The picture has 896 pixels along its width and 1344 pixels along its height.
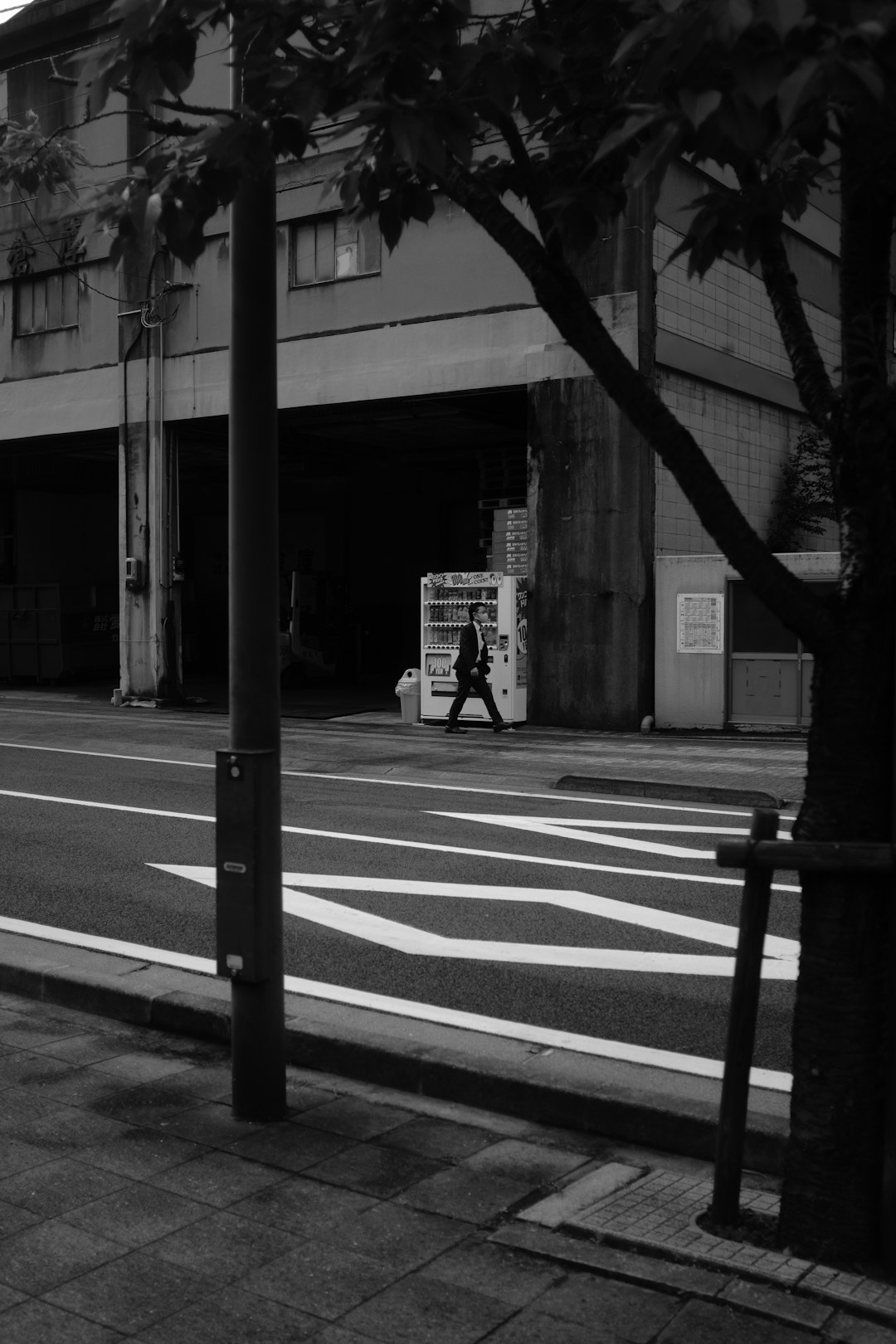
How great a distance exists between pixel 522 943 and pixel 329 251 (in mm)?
17858

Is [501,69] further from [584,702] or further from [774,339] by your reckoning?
[774,339]

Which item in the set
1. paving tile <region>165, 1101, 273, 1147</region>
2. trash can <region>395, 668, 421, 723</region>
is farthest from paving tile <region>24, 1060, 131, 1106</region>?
trash can <region>395, 668, 421, 723</region>

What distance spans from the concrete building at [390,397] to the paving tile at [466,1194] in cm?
1412

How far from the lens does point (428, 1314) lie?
348 centimetres

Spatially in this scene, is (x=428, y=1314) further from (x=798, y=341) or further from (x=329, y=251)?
(x=329, y=251)

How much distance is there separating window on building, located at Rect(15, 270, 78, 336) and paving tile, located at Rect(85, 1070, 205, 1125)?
23483 millimetres

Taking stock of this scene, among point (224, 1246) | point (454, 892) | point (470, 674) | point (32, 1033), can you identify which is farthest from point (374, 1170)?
point (470, 674)

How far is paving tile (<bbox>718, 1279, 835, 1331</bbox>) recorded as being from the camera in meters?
3.43

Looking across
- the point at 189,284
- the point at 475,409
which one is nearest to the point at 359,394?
the point at 475,409

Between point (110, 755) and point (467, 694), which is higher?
point (467, 694)

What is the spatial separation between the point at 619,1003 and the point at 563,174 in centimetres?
374

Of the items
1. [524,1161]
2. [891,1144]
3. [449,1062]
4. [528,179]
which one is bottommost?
[524,1161]

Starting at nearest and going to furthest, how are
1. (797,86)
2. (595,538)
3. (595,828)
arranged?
(797,86) → (595,828) → (595,538)

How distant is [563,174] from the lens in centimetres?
453
